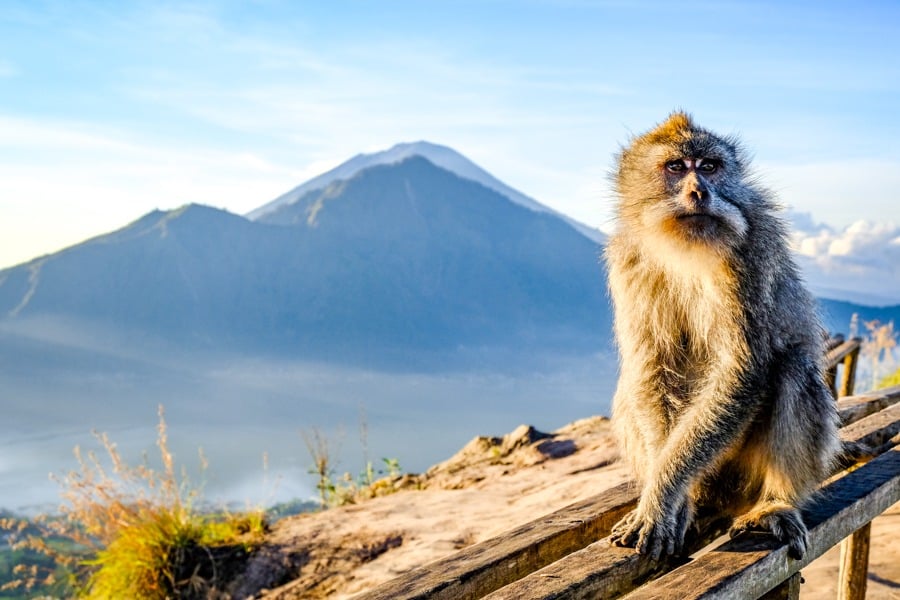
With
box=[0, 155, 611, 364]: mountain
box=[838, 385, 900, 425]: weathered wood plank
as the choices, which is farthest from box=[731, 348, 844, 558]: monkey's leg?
box=[0, 155, 611, 364]: mountain

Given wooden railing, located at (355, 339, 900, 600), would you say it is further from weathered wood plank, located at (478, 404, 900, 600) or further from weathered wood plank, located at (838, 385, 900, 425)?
weathered wood plank, located at (838, 385, 900, 425)

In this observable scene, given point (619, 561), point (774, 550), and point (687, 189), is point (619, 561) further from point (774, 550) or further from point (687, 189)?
point (687, 189)

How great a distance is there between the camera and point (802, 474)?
2.93 metres

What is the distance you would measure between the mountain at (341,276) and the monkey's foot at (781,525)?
175 ft

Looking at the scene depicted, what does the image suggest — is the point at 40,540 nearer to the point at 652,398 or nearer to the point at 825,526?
the point at 652,398

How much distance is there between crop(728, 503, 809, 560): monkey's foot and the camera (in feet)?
8.95

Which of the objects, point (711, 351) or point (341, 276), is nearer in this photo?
point (711, 351)

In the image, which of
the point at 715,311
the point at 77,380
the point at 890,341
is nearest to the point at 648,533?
the point at 715,311

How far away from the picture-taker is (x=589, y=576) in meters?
2.43

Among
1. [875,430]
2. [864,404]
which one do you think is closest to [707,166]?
[875,430]

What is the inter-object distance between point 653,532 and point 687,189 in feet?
3.82

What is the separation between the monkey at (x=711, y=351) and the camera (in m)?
2.89

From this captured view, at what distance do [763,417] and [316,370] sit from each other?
2236 inches

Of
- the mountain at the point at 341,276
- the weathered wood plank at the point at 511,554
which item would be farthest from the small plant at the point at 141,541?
the mountain at the point at 341,276
